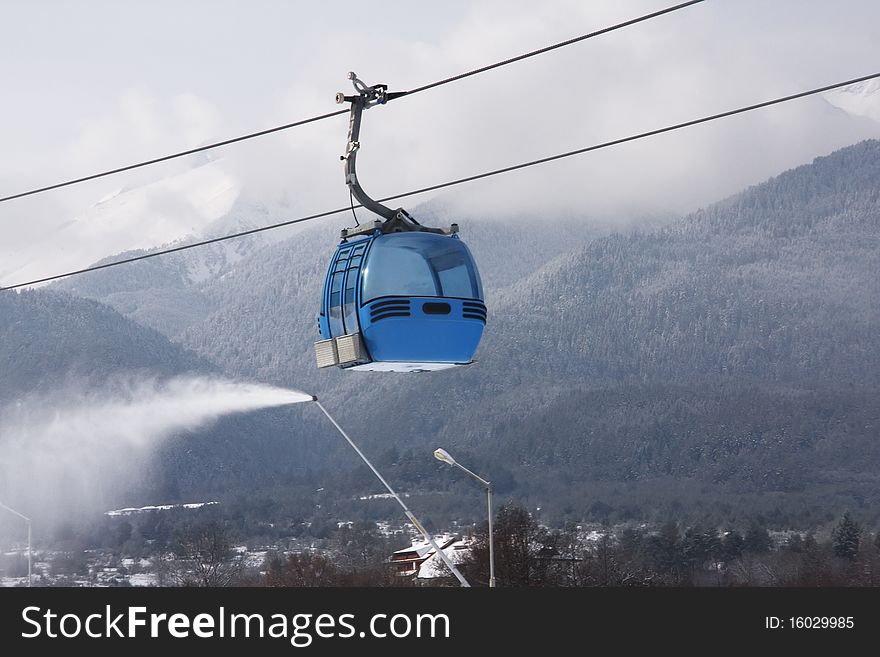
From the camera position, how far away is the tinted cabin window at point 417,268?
74.4ft

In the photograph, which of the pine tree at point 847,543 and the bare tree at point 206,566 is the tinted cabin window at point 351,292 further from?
the pine tree at point 847,543

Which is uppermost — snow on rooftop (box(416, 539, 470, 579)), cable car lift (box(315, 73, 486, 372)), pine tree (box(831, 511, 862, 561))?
pine tree (box(831, 511, 862, 561))

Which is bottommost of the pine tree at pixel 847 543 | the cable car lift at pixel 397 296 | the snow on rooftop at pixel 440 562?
the cable car lift at pixel 397 296

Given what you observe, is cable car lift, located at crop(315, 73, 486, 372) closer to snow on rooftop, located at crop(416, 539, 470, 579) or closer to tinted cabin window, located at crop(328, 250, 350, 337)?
tinted cabin window, located at crop(328, 250, 350, 337)

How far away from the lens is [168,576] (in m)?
194

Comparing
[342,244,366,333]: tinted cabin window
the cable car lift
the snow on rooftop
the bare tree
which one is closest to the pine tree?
the snow on rooftop

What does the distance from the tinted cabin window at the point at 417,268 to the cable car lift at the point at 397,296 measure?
0.02 metres

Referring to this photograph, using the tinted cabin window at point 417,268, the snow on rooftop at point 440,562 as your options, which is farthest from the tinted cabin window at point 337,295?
the snow on rooftop at point 440,562

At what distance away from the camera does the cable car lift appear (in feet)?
74.0

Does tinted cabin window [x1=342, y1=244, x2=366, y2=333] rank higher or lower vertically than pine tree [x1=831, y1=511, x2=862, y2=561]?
lower

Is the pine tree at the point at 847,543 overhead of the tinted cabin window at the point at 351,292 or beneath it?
overhead

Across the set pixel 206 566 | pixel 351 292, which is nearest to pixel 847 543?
pixel 206 566

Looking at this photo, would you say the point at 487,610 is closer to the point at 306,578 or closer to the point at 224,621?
the point at 224,621

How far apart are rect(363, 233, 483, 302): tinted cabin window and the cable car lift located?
16mm
